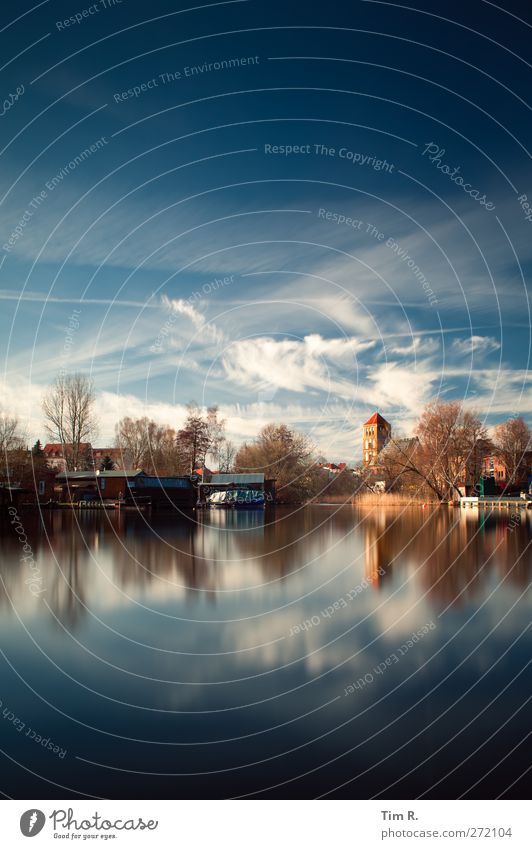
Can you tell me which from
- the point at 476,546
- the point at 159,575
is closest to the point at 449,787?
the point at 159,575

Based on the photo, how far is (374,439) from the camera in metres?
79.7

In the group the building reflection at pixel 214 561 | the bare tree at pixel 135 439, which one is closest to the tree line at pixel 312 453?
the bare tree at pixel 135 439

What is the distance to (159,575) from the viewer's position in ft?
43.9

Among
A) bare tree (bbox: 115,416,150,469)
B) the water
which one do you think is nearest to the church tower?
bare tree (bbox: 115,416,150,469)

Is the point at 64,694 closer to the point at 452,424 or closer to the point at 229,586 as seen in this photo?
the point at 229,586

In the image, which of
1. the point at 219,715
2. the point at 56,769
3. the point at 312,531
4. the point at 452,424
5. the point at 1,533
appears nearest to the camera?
the point at 56,769

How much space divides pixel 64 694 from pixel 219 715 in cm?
185

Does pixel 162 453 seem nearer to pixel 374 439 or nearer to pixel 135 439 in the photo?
pixel 135 439

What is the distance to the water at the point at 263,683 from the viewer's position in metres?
4.66

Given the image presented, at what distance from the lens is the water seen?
15.3ft

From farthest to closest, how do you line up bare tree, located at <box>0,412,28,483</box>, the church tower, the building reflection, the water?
the church tower, bare tree, located at <box>0,412,28,483</box>, the building reflection, the water

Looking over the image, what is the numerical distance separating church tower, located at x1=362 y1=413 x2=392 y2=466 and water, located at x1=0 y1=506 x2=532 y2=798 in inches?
2072

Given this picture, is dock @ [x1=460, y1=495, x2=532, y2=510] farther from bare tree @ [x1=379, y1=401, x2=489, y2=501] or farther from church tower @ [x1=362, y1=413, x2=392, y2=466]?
church tower @ [x1=362, y1=413, x2=392, y2=466]

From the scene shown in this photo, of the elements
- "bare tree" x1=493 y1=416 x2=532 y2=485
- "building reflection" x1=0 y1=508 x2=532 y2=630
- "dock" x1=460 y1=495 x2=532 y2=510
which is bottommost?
"dock" x1=460 y1=495 x2=532 y2=510
